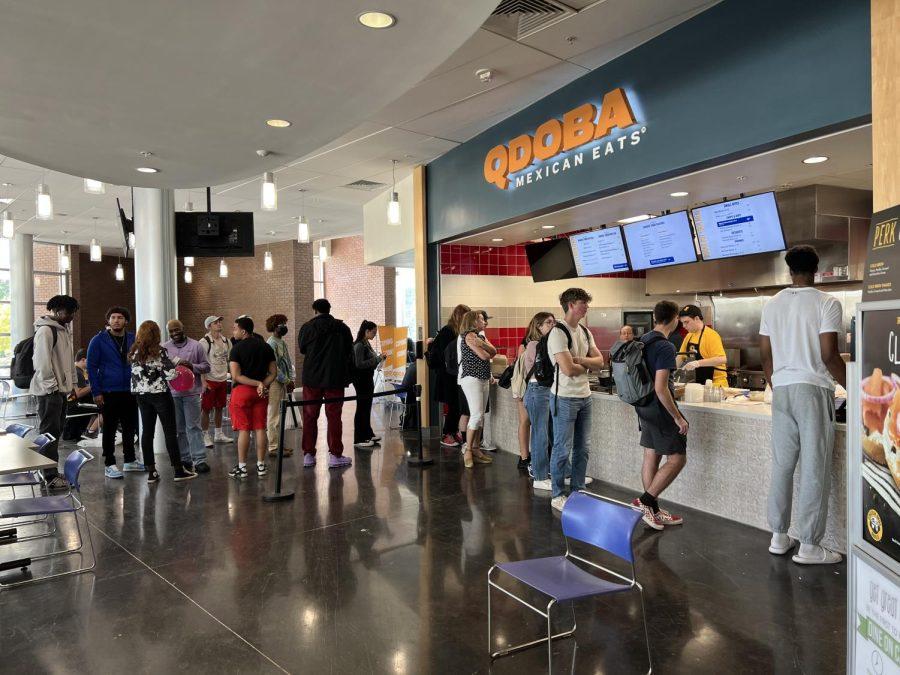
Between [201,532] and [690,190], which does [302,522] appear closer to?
[201,532]

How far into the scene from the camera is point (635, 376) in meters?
4.27

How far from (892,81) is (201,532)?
4.82 metres

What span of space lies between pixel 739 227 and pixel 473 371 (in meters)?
2.69

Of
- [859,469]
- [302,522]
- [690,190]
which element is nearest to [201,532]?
[302,522]

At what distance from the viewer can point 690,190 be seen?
5.38 m

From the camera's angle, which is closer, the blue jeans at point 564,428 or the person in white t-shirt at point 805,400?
the person in white t-shirt at point 805,400

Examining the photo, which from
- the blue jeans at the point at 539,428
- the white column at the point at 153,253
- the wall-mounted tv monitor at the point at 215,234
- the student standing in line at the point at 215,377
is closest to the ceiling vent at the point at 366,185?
the wall-mounted tv monitor at the point at 215,234

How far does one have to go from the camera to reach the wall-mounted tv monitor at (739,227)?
16.6ft

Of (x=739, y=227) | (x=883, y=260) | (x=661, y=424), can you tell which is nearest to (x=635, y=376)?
(x=661, y=424)

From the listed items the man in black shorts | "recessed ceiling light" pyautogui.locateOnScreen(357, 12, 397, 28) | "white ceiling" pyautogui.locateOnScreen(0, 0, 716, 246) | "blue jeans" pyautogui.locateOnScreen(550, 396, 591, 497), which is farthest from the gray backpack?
"recessed ceiling light" pyautogui.locateOnScreen(357, 12, 397, 28)

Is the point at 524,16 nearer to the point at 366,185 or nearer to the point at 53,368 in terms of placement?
the point at 53,368

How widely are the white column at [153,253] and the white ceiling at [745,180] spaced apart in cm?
391

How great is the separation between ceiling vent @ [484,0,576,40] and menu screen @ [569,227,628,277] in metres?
2.52

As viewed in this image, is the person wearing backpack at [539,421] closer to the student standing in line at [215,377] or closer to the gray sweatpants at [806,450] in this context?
the gray sweatpants at [806,450]
